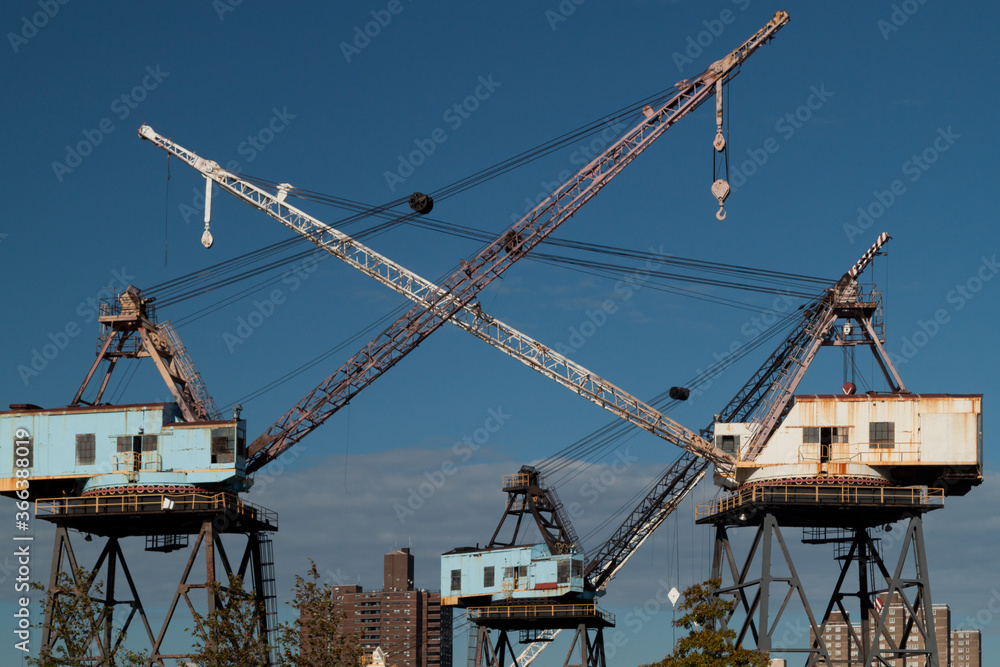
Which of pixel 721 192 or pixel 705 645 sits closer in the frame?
pixel 705 645

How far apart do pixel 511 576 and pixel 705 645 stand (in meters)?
42.4

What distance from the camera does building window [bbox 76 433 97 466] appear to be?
108m

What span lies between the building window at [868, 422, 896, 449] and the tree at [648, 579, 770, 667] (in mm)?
20105

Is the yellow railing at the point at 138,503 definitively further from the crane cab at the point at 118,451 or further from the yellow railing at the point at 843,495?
the yellow railing at the point at 843,495

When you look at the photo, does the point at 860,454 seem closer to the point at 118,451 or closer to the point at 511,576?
the point at 511,576

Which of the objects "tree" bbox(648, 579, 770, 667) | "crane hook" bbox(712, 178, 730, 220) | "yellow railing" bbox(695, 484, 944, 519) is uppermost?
"crane hook" bbox(712, 178, 730, 220)

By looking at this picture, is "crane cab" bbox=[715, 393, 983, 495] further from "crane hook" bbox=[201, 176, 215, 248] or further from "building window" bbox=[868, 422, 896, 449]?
"crane hook" bbox=[201, 176, 215, 248]

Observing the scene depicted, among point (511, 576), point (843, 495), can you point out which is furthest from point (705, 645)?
point (511, 576)

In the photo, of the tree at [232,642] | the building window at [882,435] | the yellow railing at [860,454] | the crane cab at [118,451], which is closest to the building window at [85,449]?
the crane cab at [118,451]

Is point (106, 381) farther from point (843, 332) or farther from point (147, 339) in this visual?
point (843, 332)

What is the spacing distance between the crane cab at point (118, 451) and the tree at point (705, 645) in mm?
34080

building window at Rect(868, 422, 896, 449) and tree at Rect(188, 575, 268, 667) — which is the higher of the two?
building window at Rect(868, 422, 896, 449)

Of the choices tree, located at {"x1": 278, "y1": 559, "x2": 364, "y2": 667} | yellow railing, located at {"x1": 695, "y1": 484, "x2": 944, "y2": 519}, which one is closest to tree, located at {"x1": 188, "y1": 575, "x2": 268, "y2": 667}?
tree, located at {"x1": 278, "y1": 559, "x2": 364, "y2": 667}

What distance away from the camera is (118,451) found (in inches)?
4267
